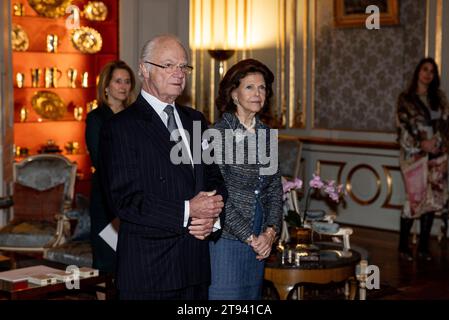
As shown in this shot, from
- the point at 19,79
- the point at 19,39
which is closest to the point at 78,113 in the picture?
the point at 19,79

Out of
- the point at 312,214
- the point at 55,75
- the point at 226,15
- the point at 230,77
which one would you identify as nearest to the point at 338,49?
the point at 226,15

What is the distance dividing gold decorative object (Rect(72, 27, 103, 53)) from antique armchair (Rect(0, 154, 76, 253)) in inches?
65.6

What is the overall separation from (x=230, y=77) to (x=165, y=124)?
67 cm

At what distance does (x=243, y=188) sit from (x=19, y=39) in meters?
4.65

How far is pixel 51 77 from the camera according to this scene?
7.67 meters

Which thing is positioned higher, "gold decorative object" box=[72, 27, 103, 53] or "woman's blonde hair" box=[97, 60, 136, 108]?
"gold decorative object" box=[72, 27, 103, 53]

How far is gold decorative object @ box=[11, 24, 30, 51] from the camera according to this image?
7.32 m

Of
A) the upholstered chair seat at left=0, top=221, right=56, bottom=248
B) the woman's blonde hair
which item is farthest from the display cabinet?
the woman's blonde hair

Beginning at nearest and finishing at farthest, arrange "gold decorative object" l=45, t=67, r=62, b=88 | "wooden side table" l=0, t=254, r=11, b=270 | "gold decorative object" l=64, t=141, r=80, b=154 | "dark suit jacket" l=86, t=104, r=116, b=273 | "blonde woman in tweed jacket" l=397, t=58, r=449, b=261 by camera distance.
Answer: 1. "dark suit jacket" l=86, t=104, r=116, b=273
2. "wooden side table" l=0, t=254, r=11, b=270
3. "blonde woman in tweed jacket" l=397, t=58, r=449, b=261
4. "gold decorative object" l=45, t=67, r=62, b=88
5. "gold decorative object" l=64, t=141, r=80, b=154

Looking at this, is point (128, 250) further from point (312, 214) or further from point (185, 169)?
point (312, 214)

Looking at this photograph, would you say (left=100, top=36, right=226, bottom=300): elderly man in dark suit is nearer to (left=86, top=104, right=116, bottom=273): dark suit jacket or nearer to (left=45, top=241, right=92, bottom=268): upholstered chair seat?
(left=86, top=104, right=116, bottom=273): dark suit jacket

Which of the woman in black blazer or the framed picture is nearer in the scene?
the woman in black blazer

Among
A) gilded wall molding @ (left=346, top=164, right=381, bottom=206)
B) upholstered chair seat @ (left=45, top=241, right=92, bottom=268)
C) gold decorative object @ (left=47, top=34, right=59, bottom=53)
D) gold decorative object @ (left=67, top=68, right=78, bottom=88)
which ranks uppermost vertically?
gold decorative object @ (left=47, top=34, right=59, bottom=53)

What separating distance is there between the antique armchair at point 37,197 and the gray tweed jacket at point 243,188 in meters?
2.85
